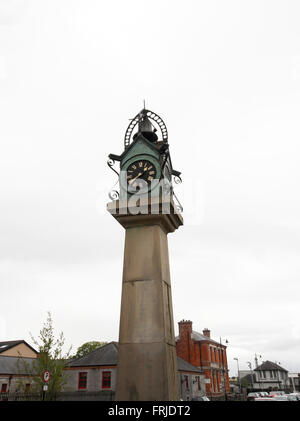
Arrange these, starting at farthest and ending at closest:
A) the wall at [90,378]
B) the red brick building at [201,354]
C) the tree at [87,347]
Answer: the tree at [87,347], the red brick building at [201,354], the wall at [90,378]

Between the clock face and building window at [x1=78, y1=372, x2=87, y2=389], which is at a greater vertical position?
the clock face

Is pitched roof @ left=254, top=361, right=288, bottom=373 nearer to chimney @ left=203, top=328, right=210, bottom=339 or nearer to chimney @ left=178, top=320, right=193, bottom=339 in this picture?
chimney @ left=203, top=328, right=210, bottom=339

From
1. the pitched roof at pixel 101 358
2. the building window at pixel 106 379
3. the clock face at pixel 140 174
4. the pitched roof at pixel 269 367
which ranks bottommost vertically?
the building window at pixel 106 379

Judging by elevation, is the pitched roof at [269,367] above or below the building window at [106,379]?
above

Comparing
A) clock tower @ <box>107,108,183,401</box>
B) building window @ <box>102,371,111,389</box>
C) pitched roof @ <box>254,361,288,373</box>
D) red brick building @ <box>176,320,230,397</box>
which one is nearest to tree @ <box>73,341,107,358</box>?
red brick building @ <box>176,320,230,397</box>

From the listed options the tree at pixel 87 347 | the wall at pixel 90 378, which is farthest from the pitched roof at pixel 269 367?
the wall at pixel 90 378

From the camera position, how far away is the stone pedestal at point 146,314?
929cm

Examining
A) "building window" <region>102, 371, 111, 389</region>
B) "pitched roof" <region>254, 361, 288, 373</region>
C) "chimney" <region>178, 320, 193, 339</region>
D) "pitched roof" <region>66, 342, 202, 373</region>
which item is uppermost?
"chimney" <region>178, 320, 193, 339</region>

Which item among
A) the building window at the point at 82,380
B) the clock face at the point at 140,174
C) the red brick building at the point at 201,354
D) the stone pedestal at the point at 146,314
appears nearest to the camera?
the stone pedestal at the point at 146,314

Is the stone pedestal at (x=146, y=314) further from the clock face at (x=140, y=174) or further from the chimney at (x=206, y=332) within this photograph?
the chimney at (x=206, y=332)

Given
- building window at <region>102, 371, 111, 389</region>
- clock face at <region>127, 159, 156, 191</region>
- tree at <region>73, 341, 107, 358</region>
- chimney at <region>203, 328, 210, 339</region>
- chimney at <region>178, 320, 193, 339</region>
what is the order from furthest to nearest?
tree at <region>73, 341, 107, 358</region> < chimney at <region>203, 328, 210, 339</region> < chimney at <region>178, 320, 193, 339</region> < building window at <region>102, 371, 111, 389</region> < clock face at <region>127, 159, 156, 191</region>

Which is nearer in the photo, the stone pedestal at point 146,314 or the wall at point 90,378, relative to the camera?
the stone pedestal at point 146,314

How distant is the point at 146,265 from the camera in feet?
35.0

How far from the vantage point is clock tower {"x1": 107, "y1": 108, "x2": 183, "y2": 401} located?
9391mm
